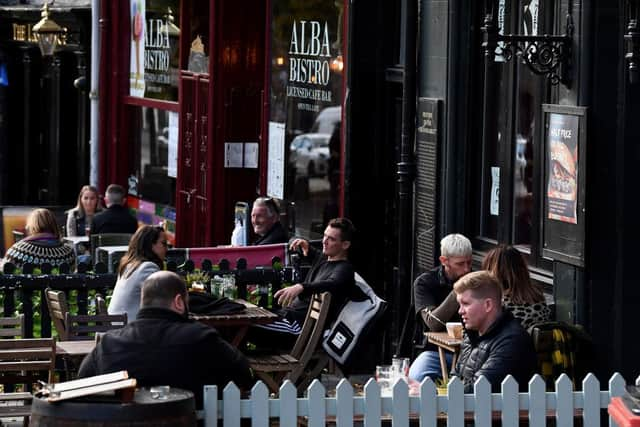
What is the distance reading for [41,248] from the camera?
1348cm

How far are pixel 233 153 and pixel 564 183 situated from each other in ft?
25.3

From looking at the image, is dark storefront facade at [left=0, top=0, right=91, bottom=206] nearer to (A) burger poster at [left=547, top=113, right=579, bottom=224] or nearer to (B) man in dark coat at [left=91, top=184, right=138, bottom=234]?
(B) man in dark coat at [left=91, top=184, right=138, bottom=234]

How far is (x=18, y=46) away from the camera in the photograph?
26.3 m

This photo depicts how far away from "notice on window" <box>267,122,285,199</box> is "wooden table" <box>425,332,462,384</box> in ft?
19.1

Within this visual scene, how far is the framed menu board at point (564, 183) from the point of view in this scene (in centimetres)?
1002

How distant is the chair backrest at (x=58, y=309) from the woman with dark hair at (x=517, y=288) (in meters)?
2.98

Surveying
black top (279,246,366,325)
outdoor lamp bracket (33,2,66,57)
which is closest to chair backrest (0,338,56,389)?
black top (279,246,366,325)

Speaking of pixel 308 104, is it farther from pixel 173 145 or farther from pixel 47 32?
pixel 47 32

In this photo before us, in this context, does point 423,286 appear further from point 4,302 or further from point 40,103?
point 40,103

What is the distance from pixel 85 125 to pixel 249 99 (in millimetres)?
9122

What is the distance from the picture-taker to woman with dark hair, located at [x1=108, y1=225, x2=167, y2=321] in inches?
427

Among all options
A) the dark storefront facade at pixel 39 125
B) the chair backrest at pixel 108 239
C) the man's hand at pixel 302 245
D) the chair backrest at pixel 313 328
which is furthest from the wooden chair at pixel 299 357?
the dark storefront facade at pixel 39 125

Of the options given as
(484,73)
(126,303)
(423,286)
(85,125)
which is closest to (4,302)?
(126,303)

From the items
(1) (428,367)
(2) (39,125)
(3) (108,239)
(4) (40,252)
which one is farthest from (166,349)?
(2) (39,125)
